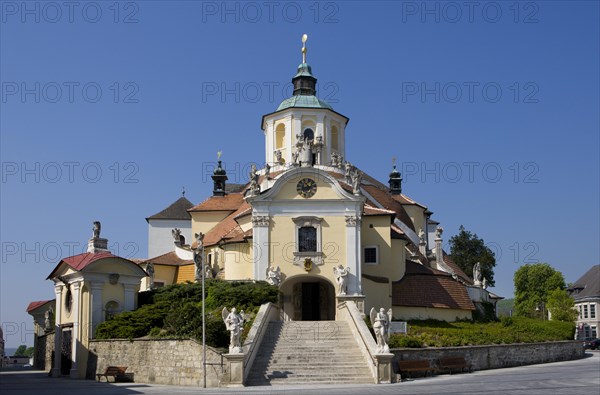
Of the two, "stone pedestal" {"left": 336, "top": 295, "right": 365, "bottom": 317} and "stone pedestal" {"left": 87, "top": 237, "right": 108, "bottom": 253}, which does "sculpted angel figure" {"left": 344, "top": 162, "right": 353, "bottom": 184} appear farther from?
"stone pedestal" {"left": 87, "top": 237, "right": 108, "bottom": 253}

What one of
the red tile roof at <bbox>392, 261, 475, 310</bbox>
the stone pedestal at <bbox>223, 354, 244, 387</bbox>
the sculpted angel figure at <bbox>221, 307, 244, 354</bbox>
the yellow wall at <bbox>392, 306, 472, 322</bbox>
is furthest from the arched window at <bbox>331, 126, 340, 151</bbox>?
the stone pedestal at <bbox>223, 354, 244, 387</bbox>

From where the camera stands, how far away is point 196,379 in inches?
1325

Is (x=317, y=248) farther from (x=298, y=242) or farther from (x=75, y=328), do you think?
(x=75, y=328)

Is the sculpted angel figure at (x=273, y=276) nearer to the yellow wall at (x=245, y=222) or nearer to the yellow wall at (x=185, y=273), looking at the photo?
the yellow wall at (x=245, y=222)

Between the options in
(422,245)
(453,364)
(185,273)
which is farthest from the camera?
(422,245)

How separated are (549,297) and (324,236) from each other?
171 feet

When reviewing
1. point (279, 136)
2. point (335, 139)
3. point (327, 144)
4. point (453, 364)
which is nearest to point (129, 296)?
point (453, 364)

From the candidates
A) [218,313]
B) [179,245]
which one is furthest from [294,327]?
[179,245]

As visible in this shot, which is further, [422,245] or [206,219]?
[206,219]

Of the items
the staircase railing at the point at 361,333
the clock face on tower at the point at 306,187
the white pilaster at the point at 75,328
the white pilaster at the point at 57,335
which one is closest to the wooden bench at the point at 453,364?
the staircase railing at the point at 361,333

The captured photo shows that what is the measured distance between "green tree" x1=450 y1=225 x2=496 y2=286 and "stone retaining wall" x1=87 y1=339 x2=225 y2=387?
5909 cm

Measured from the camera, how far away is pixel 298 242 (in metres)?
49.2

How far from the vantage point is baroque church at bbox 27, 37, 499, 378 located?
4309 cm

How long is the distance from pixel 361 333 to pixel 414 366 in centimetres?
279
